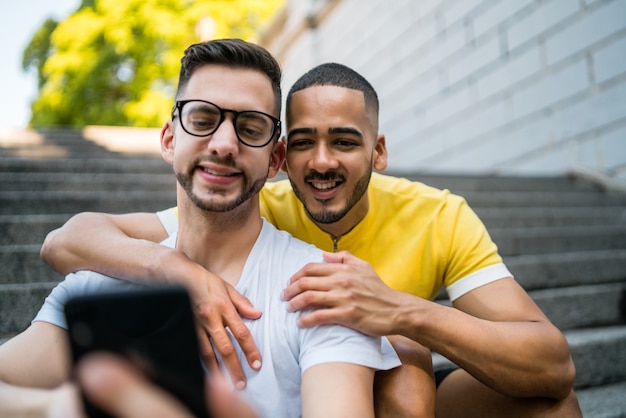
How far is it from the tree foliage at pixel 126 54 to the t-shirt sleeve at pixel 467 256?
37.8ft

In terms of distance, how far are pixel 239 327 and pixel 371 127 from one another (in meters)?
0.97

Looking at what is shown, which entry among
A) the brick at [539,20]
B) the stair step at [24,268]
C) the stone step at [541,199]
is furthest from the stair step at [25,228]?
the brick at [539,20]

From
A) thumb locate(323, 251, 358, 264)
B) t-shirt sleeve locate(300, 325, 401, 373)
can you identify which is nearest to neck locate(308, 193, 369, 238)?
thumb locate(323, 251, 358, 264)

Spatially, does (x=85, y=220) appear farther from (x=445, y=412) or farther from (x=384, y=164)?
(x=445, y=412)

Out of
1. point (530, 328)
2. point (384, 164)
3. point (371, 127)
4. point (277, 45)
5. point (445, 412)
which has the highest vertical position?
point (277, 45)

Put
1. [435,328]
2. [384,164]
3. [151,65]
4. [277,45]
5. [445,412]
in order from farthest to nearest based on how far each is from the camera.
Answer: [151,65] < [277,45] < [384,164] < [445,412] < [435,328]

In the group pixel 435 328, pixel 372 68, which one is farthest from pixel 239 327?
pixel 372 68

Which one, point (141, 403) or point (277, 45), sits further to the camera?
point (277, 45)

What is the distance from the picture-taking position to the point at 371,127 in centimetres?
215

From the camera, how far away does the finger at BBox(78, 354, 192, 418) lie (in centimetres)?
67

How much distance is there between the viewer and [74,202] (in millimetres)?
3346

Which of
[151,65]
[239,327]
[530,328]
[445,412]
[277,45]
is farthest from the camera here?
[151,65]

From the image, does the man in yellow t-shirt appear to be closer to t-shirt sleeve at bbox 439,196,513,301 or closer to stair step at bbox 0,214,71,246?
t-shirt sleeve at bbox 439,196,513,301

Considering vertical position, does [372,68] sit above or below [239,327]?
above
